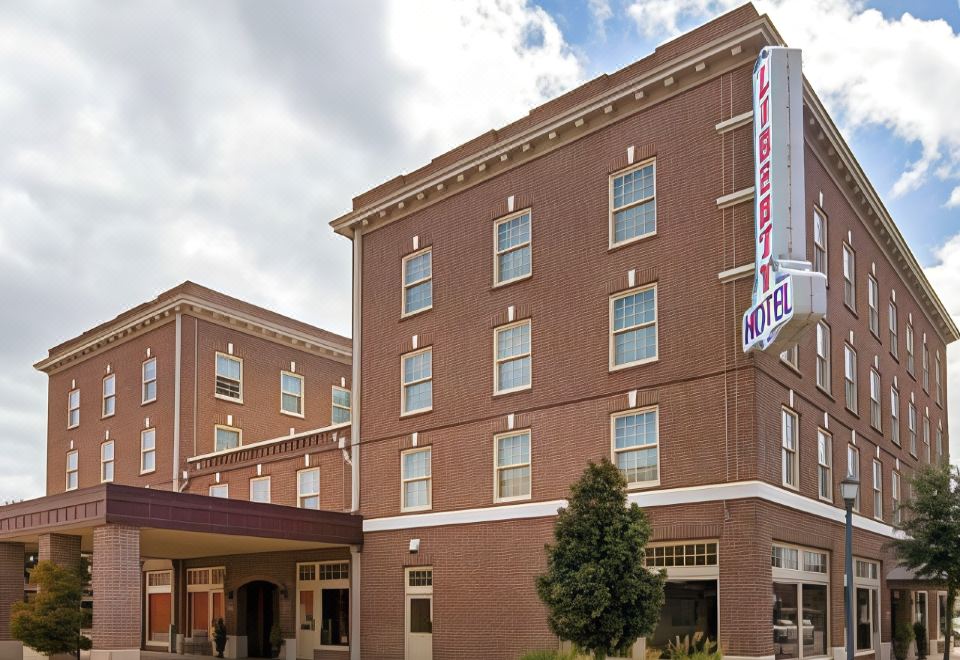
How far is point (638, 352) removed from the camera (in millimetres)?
25953

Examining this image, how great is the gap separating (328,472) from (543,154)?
13.3 m

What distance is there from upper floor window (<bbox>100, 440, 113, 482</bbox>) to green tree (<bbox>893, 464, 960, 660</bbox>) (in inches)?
1269

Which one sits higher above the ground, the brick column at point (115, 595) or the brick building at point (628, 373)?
the brick building at point (628, 373)

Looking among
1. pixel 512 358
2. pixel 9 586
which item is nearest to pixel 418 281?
pixel 512 358

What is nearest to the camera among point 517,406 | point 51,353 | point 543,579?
point 543,579

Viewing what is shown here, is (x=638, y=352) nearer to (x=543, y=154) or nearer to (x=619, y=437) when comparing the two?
(x=619, y=437)

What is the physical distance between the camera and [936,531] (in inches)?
1213

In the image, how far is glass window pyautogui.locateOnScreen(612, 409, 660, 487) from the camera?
2514 cm

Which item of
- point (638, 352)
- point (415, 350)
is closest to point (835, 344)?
point (638, 352)

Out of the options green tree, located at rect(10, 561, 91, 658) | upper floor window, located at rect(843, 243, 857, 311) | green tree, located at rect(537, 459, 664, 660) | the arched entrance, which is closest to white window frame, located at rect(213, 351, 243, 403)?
the arched entrance

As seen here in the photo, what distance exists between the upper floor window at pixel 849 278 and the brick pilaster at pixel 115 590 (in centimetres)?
2130

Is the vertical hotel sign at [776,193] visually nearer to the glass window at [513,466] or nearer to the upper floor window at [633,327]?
the upper floor window at [633,327]

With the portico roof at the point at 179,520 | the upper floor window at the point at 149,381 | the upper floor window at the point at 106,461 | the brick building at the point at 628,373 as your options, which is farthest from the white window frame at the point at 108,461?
the brick building at the point at 628,373

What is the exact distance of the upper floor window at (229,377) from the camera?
43.4m
